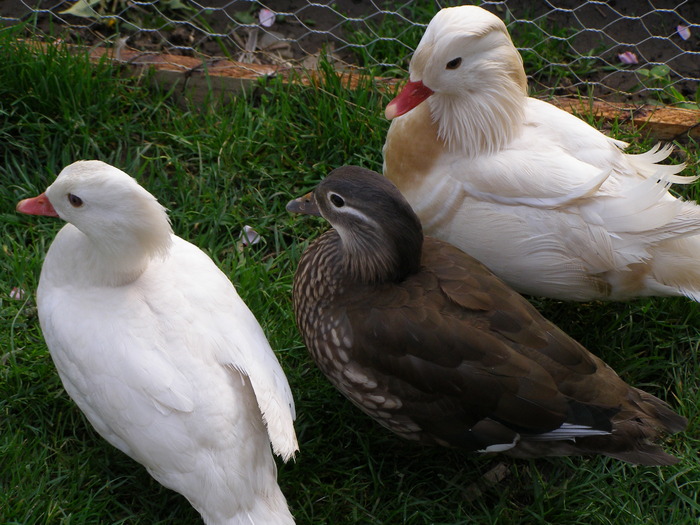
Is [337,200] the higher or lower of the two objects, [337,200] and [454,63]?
the lower

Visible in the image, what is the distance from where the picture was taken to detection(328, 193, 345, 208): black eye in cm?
238

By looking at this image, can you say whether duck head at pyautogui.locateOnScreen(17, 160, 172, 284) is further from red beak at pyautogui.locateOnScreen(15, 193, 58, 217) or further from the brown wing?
→ the brown wing

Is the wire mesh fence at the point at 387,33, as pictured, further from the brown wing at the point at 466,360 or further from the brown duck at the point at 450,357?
the brown wing at the point at 466,360

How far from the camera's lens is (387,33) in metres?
3.56

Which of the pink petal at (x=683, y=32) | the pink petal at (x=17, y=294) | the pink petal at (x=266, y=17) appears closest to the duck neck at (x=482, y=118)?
the pink petal at (x=266, y=17)

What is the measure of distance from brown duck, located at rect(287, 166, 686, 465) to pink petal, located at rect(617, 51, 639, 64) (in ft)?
5.44

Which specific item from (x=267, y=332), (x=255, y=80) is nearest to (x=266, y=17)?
(x=255, y=80)

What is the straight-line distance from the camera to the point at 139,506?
2.50m

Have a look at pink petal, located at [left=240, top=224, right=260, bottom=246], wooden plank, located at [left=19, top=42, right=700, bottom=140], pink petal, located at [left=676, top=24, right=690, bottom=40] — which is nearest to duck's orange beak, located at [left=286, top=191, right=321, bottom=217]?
pink petal, located at [left=240, top=224, right=260, bottom=246]

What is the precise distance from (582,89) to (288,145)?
4.23ft

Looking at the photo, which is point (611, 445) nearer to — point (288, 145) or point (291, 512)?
point (291, 512)

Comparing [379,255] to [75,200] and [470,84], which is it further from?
[75,200]

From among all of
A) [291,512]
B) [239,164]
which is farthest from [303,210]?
[291,512]

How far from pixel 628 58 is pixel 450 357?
198 centimetres
